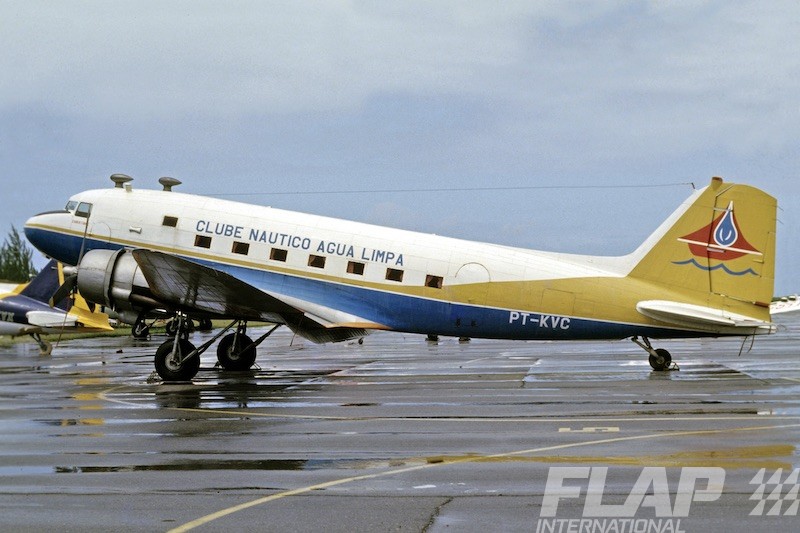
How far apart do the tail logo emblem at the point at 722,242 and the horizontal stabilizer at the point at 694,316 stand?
1137mm

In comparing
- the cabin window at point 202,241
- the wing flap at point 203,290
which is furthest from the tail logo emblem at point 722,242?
the cabin window at point 202,241

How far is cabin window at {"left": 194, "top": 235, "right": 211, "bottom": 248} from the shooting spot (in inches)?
999

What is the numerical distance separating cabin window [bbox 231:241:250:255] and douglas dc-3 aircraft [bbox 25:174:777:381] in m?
0.06

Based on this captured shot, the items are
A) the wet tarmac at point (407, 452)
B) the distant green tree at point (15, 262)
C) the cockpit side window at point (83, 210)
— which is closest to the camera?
the wet tarmac at point (407, 452)

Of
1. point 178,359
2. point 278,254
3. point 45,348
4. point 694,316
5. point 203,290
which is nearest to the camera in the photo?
point 694,316

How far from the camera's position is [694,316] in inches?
875

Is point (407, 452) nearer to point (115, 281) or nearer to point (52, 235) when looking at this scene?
point (115, 281)

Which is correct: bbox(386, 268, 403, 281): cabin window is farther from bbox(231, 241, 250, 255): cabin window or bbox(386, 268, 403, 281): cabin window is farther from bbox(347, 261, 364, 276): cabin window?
bbox(231, 241, 250, 255): cabin window

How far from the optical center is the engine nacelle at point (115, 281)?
2297 centimetres

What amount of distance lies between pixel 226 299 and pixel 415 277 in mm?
4848

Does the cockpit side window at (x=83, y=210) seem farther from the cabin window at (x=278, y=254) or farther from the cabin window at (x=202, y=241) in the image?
the cabin window at (x=278, y=254)

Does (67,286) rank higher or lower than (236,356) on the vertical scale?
higher

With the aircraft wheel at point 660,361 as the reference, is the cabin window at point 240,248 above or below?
above

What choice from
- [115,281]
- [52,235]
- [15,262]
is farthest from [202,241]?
[15,262]
